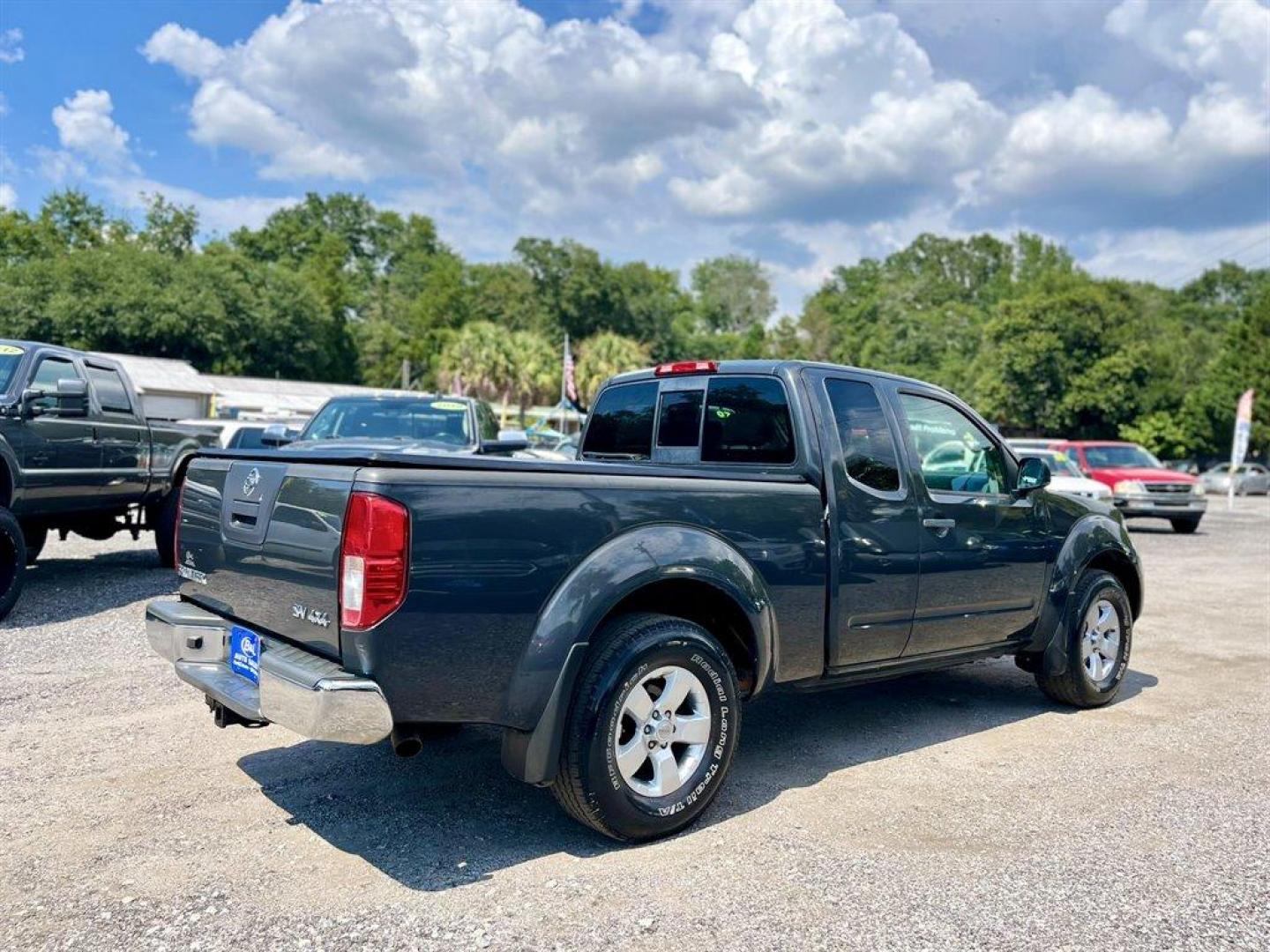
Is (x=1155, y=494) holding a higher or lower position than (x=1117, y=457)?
lower

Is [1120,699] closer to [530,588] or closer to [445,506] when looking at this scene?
[530,588]

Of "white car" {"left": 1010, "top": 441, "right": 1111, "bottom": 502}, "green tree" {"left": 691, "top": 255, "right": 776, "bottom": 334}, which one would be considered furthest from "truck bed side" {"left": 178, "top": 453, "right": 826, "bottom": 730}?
"green tree" {"left": 691, "top": 255, "right": 776, "bottom": 334}

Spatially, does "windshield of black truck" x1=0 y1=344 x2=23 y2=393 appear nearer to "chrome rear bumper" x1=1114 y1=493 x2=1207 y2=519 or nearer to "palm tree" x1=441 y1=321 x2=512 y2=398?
"chrome rear bumper" x1=1114 y1=493 x2=1207 y2=519

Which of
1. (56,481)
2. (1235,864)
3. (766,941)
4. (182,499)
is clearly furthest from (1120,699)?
(56,481)

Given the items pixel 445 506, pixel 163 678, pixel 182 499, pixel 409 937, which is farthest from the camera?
pixel 163 678

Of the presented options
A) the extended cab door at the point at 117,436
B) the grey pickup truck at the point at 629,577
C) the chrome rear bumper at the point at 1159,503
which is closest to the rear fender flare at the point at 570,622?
the grey pickup truck at the point at 629,577

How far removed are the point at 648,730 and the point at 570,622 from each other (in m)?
0.58

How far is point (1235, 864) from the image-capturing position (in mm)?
3533

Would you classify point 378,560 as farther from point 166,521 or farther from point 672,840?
point 166,521

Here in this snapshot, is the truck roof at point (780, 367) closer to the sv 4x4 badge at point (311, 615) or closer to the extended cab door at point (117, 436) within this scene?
the sv 4x4 badge at point (311, 615)

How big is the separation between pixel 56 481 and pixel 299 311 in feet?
195

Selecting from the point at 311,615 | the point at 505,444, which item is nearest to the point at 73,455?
the point at 505,444

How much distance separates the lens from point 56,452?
788 cm

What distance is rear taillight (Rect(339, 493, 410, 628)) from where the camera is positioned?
2998 millimetres
